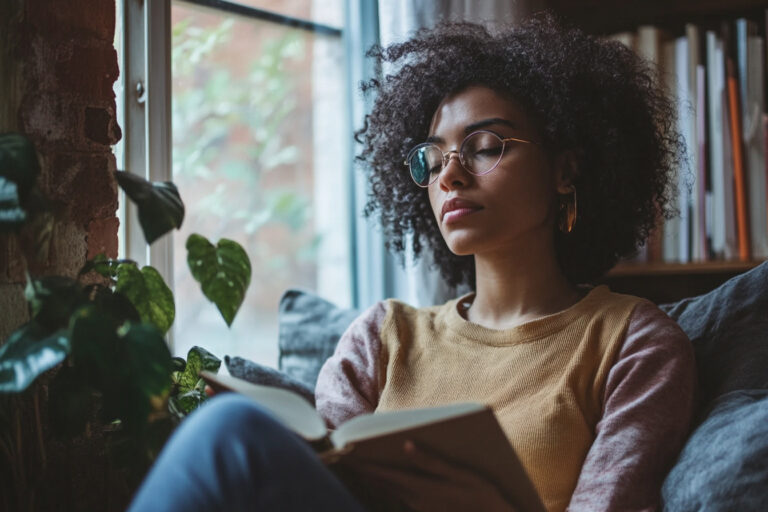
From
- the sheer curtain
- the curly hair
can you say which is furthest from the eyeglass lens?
the sheer curtain

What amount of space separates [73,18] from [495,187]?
74 centimetres

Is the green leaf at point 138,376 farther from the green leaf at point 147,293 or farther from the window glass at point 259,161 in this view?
the window glass at point 259,161

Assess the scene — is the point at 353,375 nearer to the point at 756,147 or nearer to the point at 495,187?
the point at 495,187

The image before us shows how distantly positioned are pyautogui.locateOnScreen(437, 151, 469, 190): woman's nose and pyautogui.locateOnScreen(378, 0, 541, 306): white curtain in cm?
47

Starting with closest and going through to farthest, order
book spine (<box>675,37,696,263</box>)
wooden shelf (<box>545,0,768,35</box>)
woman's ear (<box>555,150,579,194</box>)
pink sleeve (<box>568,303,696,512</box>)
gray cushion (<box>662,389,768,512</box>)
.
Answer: gray cushion (<box>662,389,768,512</box>)
pink sleeve (<box>568,303,696,512</box>)
woman's ear (<box>555,150,579,194</box>)
book spine (<box>675,37,696,263</box>)
wooden shelf (<box>545,0,768,35</box>)

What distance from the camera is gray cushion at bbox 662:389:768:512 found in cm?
91

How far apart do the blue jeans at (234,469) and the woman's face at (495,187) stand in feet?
2.16

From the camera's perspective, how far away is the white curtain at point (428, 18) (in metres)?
1.82

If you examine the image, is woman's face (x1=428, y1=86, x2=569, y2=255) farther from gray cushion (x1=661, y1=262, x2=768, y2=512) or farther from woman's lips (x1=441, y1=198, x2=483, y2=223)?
gray cushion (x1=661, y1=262, x2=768, y2=512)

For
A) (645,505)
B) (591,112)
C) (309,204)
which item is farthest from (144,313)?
(309,204)

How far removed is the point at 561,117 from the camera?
135 cm

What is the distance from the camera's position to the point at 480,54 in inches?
56.5

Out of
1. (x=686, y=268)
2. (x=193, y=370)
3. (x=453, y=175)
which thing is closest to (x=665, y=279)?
(x=686, y=268)

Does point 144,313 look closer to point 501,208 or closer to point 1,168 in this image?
point 1,168
